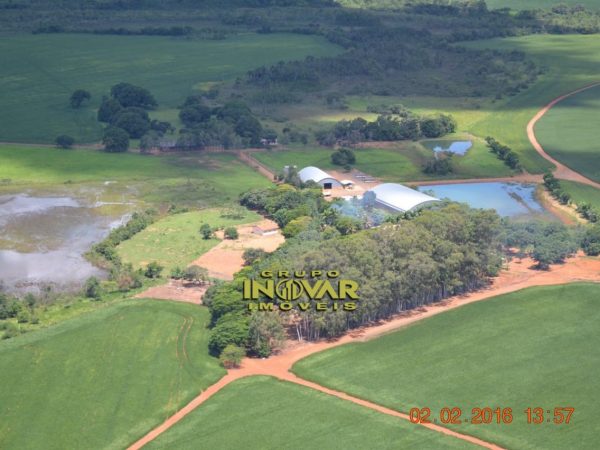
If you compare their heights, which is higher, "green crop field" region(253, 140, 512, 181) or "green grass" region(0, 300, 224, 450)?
"green crop field" region(253, 140, 512, 181)

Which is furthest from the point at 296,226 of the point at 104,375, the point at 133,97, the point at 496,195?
the point at 133,97

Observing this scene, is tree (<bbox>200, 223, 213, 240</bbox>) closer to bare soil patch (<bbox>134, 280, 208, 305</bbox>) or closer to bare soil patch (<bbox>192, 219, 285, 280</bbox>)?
bare soil patch (<bbox>192, 219, 285, 280</bbox>)

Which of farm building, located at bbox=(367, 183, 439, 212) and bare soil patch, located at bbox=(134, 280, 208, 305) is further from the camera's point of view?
farm building, located at bbox=(367, 183, 439, 212)

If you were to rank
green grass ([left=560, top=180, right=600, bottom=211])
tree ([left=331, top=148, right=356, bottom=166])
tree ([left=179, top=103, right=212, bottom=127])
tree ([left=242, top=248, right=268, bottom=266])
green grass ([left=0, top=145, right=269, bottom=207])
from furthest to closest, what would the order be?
tree ([left=179, top=103, right=212, bottom=127]) < tree ([left=331, top=148, right=356, bottom=166]) < green grass ([left=0, top=145, right=269, bottom=207]) < green grass ([left=560, top=180, right=600, bottom=211]) < tree ([left=242, top=248, right=268, bottom=266])

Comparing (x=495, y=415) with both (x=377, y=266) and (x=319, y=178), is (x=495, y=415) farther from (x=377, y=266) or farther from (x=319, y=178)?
(x=319, y=178)

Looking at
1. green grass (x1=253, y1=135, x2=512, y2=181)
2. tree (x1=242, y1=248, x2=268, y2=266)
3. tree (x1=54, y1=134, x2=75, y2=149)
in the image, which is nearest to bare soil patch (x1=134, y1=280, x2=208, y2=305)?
tree (x1=242, y1=248, x2=268, y2=266)

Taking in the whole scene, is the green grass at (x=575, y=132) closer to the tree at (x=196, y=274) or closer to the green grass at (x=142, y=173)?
the green grass at (x=142, y=173)

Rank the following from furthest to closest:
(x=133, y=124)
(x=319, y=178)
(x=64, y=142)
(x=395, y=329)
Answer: (x=133, y=124), (x=64, y=142), (x=319, y=178), (x=395, y=329)

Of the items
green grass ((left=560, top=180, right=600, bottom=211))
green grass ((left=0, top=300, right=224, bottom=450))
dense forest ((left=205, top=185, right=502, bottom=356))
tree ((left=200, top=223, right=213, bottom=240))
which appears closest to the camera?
green grass ((left=0, top=300, right=224, bottom=450))
